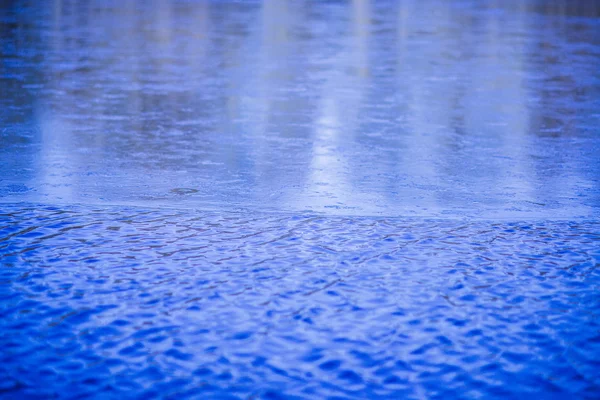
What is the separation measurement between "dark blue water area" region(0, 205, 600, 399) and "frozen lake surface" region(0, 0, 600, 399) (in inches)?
0.6

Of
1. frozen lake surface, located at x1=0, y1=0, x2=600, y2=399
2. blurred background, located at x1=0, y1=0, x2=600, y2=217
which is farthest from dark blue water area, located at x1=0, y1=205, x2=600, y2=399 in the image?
blurred background, located at x1=0, y1=0, x2=600, y2=217

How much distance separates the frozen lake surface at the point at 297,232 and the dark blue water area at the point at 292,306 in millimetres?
16

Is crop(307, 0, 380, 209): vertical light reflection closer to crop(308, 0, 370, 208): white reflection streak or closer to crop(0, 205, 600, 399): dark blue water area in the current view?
crop(308, 0, 370, 208): white reflection streak

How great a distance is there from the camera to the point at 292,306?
4613mm

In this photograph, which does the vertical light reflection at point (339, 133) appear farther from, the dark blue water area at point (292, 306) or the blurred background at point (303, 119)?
the dark blue water area at point (292, 306)

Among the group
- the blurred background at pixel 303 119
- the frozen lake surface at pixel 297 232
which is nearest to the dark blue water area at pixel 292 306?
the frozen lake surface at pixel 297 232

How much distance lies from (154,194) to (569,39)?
44.8 ft

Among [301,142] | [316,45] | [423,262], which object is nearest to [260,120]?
[301,142]

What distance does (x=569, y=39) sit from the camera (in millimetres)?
17984

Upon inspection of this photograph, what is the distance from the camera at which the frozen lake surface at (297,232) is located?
3.97m

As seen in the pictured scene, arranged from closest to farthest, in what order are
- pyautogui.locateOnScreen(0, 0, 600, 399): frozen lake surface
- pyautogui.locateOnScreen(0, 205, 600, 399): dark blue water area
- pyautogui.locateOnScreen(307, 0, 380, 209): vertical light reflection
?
pyautogui.locateOnScreen(0, 205, 600, 399): dark blue water area, pyautogui.locateOnScreen(0, 0, 600, 399): frozen lake surface, pyautogui.locateOnScreen(307, 0, 380, 209): vertical light reflection

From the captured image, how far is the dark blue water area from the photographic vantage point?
12.6 feet

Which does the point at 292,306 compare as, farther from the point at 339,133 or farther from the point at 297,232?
the point at 339,133

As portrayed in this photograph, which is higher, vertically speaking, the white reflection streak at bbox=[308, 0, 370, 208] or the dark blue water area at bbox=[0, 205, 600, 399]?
the white reflection streak at bbox=[308, 0, 370, 208]
